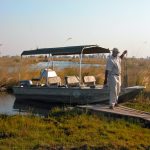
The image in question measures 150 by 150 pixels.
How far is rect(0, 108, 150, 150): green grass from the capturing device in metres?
9.71

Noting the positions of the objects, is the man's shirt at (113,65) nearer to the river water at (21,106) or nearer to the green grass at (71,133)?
the green grass at (71,133)

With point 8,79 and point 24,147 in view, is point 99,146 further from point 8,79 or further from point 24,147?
point 8,79

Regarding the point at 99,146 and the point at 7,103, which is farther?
the point at 7,103

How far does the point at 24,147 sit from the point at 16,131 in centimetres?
174

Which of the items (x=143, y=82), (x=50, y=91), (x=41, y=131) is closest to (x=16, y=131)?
(x=41, y=131)

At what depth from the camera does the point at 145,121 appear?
12695 millimetres

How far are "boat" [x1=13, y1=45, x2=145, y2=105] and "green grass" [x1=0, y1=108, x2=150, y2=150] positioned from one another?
20.2ft

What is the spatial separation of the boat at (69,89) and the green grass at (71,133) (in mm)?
6163

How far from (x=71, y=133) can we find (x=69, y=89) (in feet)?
33.7

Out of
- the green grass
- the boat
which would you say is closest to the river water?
the boat

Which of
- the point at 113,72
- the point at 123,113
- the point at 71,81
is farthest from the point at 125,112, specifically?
the point at 71,81

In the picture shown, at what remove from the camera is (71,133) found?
1111cm

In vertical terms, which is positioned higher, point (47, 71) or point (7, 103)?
point (47, 71)

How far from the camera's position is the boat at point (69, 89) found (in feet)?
67.2
